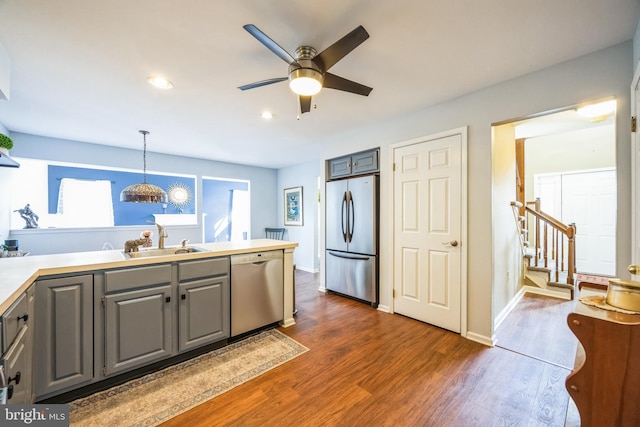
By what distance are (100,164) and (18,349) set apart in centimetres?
391

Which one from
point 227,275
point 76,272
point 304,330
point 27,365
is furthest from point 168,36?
point 304,330

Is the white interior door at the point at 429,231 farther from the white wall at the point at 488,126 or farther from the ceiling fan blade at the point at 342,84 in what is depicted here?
the ceiling fan blade at the point at 342,84

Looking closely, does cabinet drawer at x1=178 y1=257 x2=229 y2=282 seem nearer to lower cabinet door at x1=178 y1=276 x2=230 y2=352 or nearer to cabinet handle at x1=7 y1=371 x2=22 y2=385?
lower cabinet door at x1=178 y1=276 x2=230 y2=352

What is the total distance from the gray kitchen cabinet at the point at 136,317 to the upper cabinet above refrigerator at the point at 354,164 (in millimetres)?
2624

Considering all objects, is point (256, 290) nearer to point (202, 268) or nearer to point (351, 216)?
point (202, 268)

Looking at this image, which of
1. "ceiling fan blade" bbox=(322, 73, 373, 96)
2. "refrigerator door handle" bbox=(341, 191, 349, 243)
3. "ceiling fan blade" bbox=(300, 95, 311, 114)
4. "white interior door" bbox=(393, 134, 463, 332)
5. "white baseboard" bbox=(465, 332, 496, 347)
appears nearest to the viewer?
"ceiling fan blade" bbox=(322, 73, 373, 96)

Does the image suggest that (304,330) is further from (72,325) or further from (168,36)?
(168,36)

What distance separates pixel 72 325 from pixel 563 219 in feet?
24.9

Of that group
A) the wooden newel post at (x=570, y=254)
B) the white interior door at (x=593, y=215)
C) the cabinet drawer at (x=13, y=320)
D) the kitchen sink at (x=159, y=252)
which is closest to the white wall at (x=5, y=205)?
the kitchen sink at (x=159, y=252)

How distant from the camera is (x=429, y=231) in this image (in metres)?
2.92

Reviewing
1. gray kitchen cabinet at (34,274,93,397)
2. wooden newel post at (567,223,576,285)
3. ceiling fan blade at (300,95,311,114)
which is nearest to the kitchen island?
gray kitchen cabinet at (34,274,93,397)

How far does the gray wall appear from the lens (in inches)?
148

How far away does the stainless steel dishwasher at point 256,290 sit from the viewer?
2.51 m

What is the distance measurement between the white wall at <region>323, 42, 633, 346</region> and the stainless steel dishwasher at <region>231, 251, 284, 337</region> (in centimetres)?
143
